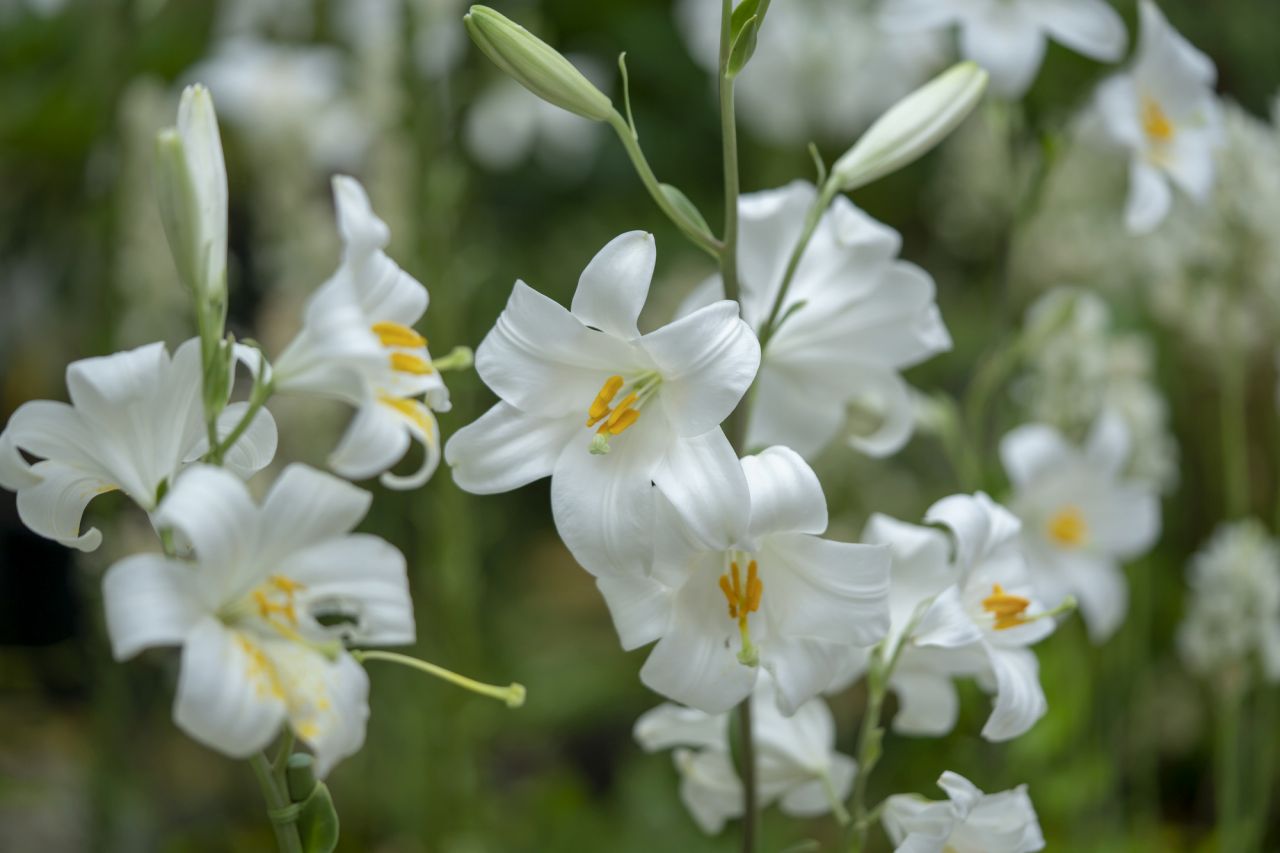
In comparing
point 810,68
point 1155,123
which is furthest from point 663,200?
point 810,68

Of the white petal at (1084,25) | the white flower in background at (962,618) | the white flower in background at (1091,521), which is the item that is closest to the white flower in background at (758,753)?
the white flower in background at (962,618)

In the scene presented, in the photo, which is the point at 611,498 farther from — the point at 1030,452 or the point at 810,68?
the point at 810,68

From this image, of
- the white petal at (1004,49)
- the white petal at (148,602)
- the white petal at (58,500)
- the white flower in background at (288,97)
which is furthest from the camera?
the white flower in background at (288,97)

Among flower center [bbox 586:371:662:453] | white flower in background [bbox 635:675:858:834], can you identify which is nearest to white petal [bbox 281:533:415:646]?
flower center [bbox 586:371:662:453]

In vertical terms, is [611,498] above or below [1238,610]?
above

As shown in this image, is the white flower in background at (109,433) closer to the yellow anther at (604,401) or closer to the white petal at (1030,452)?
the yellow anther at (604,401)

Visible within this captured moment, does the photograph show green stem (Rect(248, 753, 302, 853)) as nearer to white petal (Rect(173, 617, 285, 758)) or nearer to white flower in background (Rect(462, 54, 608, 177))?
white petal (Rect(173, 617, 285, 758))
